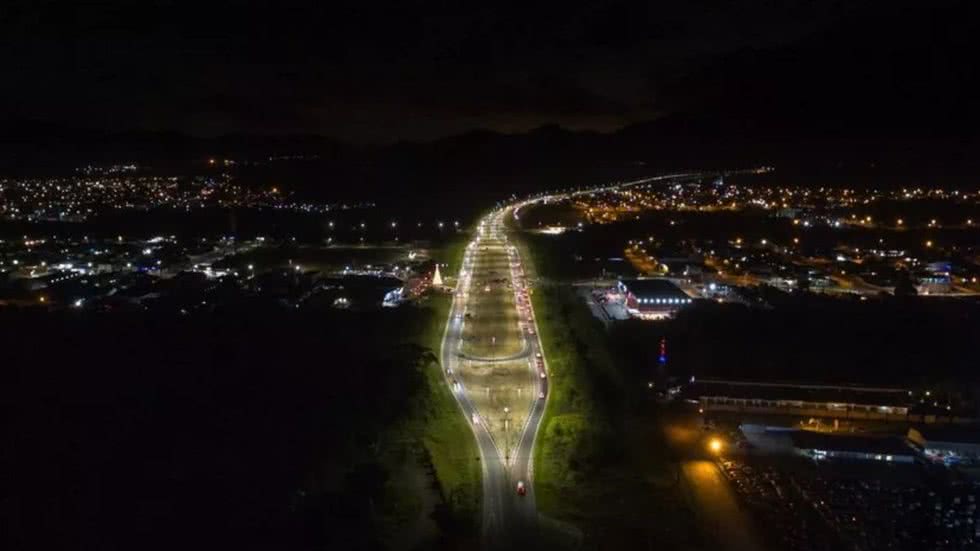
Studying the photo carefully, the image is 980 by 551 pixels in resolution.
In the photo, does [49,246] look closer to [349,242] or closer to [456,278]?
[349,242]

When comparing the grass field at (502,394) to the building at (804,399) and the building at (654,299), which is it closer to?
the building at (804,399)

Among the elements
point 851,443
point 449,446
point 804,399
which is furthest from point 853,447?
point 449,446

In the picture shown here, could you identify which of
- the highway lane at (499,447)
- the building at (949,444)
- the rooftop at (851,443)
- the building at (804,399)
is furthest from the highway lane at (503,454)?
the building at (949,444)

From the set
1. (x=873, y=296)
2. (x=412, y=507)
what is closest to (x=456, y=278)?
(x=873, y=296)

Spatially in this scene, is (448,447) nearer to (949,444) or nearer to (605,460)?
(605,460)

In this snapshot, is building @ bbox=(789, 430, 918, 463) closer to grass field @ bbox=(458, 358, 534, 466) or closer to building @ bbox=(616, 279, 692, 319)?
grass field @ bbox=(458, 358, 534, 466)

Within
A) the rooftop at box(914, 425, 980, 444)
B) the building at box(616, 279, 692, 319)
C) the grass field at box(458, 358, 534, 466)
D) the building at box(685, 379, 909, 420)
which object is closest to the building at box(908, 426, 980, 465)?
the rooftop at box(914, 425, 980, 444)
